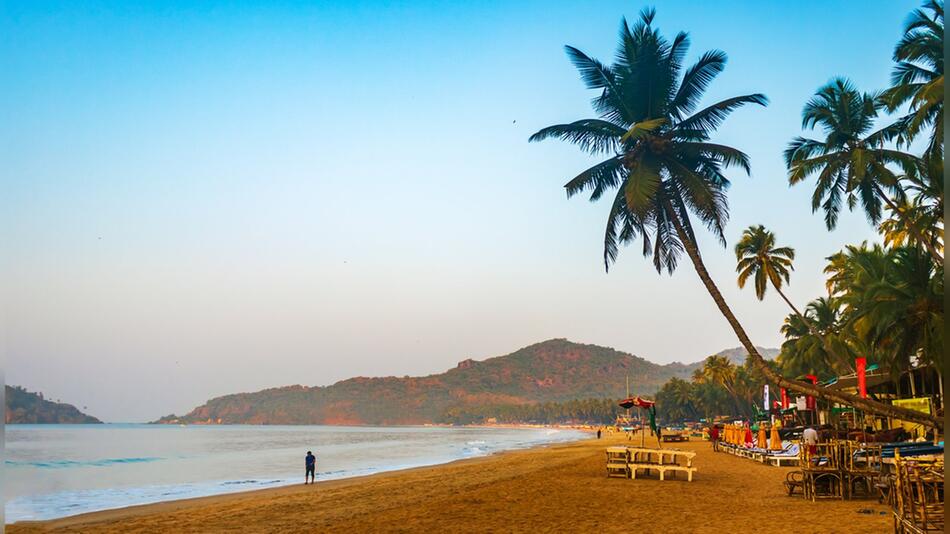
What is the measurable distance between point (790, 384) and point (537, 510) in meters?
6.01

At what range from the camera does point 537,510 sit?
1449cm

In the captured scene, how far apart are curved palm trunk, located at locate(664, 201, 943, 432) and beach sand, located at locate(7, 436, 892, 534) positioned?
187 cm

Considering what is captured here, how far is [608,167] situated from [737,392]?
7977cm

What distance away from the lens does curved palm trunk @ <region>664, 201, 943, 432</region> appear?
1255 cm

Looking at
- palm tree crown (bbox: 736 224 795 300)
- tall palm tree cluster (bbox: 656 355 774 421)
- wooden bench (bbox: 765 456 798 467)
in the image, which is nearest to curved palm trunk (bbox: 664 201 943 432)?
wooden bench (bbox: 765 456 798 467)

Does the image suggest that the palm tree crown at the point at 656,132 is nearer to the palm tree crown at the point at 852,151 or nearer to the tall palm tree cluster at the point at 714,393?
the palm tree crown at the point at 852,151

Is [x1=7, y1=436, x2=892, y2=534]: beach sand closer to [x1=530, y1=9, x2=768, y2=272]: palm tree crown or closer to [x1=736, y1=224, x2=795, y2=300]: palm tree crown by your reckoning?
[x1=530, y1=9, x2=768, y2=272]: palm tree crown

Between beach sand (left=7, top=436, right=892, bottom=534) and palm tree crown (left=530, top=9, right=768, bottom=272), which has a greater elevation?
palm tree crown (left=530, top=9, right=768, bottom=272)

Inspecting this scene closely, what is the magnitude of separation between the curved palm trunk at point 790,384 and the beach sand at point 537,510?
1.87m

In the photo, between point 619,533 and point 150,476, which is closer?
point 619,533

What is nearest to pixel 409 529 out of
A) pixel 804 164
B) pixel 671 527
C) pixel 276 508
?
pixel 671 527

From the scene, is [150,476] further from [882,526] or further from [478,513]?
[882,526]

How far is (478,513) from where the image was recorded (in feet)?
47.4

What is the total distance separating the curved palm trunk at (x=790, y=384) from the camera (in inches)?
494
